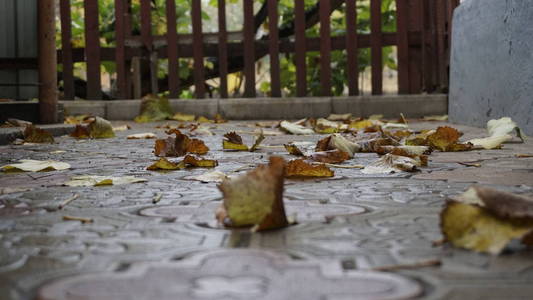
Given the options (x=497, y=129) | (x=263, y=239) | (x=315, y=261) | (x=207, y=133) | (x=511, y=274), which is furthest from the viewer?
(x=207, y=133)

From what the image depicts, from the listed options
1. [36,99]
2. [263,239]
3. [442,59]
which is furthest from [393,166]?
[442,59]

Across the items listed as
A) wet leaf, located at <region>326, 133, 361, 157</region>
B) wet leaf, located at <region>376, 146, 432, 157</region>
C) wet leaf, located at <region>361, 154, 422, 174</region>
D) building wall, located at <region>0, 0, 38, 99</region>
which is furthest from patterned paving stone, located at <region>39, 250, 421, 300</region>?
building wall, located at <region>0, 0, 38, 99</region>

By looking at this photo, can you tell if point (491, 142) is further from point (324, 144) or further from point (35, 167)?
point (35, 167)

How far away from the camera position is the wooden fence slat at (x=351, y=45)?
22.3ft

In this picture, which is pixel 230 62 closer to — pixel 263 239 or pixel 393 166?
pixel 393 166

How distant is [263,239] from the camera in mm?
1338

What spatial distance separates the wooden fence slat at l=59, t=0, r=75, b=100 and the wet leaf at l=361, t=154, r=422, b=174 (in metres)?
5.59

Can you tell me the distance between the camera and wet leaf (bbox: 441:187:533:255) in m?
1.20

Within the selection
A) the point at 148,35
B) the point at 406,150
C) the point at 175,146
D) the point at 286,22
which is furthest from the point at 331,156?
the point at 286,22

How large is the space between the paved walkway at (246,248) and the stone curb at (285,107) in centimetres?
463

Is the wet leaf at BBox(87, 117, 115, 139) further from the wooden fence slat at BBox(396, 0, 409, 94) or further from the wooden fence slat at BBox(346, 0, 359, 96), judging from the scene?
the wooden fence slat at BBox(396, 0, 409, 94)

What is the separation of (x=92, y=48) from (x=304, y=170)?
218 inches

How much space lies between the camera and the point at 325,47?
6.97 metres

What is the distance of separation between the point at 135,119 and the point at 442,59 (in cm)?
303
